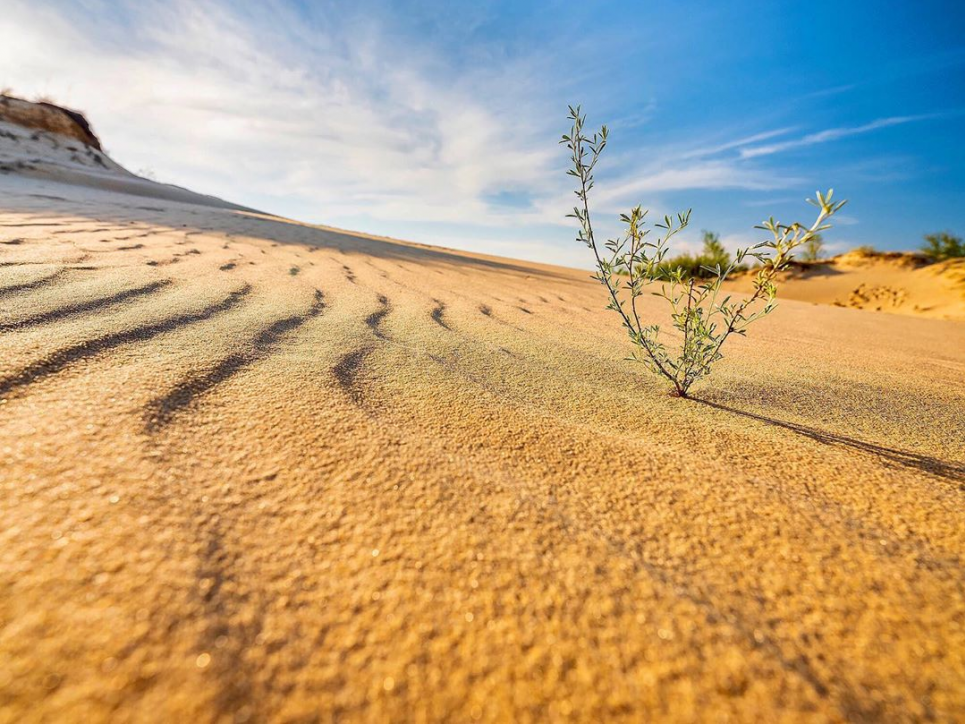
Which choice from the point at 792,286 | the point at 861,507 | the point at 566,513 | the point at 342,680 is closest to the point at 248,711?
the point at 342,680

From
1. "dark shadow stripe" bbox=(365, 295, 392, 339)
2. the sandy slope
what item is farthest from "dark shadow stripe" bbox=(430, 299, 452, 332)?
the sandy slope

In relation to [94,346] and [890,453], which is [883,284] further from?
[94,346]

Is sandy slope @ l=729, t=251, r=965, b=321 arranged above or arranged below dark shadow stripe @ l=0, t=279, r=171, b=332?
above

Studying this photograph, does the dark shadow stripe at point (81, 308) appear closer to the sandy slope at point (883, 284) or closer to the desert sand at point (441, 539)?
the desert sand at point (441, 539)

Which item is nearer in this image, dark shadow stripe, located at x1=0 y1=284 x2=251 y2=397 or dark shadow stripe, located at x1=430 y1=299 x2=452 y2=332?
dark shadow stripe, located at x1=0 y1=284 x2=251 y2=397

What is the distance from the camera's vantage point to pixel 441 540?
0.59m

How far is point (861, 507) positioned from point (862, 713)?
0.43 meters

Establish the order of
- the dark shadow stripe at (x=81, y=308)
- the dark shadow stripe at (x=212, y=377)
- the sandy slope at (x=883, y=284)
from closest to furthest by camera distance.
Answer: the dark shadow stripe at (x=212, y=377) < the dark shadow stripe at (x=81, y=308) < the sandy slope at (x=883, y=284)

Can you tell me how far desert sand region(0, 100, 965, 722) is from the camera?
0.42 metres

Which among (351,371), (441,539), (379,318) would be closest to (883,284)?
(379,318)

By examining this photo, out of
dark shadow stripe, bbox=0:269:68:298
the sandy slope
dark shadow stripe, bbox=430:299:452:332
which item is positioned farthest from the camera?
the sandy slope

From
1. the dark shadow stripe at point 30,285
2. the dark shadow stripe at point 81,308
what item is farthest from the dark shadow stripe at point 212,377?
the dark shadow stripe at point 30,285

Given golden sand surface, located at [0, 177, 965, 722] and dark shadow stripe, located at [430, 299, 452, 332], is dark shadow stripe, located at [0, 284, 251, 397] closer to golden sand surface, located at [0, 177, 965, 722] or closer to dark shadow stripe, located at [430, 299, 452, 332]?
golden sand surface, located at [0, 177, 965, 722]

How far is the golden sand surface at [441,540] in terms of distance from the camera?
42 cm
